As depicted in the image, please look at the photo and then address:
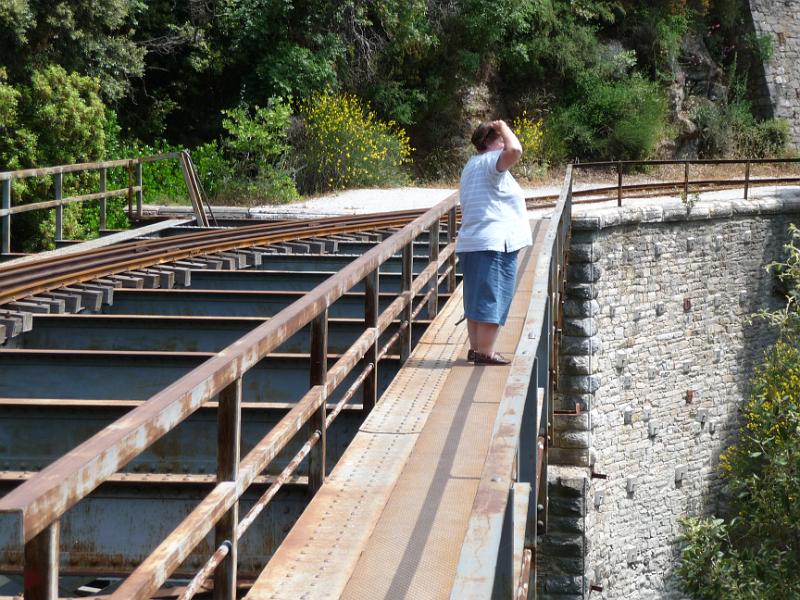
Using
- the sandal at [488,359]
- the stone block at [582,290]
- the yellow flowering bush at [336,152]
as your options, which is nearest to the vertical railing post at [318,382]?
the sandal at [488,359]

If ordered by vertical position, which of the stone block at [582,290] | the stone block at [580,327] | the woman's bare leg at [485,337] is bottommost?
the stone block at [580,327]

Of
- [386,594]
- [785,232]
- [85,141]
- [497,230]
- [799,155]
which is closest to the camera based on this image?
[386,594]

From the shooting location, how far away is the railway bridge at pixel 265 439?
2432 mm

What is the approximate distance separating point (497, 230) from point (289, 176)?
1528cm

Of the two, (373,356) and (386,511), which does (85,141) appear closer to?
(373,356)

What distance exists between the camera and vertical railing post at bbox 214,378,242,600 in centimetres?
309

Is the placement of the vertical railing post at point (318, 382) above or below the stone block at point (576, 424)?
above

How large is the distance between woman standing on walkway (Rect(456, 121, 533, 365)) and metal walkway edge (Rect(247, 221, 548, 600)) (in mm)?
344

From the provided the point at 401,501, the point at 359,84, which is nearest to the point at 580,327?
the point at 359,84

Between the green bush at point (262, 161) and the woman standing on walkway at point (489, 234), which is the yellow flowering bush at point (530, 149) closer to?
the green bush at point (262, 161)

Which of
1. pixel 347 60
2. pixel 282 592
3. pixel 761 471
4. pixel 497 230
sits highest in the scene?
pixel 347 60

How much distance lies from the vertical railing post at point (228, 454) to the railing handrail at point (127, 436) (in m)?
0.08

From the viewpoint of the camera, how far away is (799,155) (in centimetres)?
2892

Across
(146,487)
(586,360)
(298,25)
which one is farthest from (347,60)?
(146,487)
